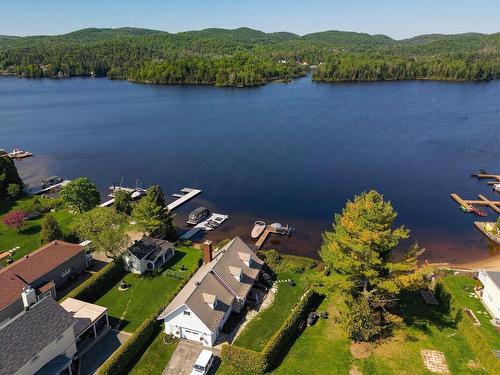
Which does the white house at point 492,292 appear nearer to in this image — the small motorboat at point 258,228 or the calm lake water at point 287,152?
the calm lake water at point 287,152

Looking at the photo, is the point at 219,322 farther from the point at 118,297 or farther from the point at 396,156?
the point at 396,156

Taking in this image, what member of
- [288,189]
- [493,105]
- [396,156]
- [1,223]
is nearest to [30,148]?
[1,223]

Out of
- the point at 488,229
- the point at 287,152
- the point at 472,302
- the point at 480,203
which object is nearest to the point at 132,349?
the point at 472,302

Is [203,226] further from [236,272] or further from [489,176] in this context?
[489,176]

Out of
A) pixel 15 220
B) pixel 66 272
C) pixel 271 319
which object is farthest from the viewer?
pixel 15 220

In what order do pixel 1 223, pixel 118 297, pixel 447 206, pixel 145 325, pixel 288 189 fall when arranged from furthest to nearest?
pixel 288 189, pixel 447 206, pixel 1 223, pixel 118 297, pixel 145 325

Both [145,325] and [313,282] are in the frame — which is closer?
[145,325]
